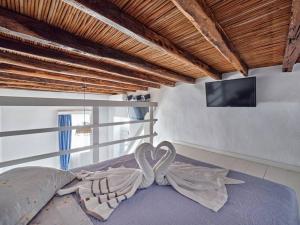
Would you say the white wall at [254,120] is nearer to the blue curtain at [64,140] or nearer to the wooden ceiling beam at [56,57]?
the wooden ceiling beam at [56,57]

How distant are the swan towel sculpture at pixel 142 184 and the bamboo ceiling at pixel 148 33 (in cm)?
105

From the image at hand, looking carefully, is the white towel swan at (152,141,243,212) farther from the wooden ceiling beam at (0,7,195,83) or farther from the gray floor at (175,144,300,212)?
the wooden ceiling beam at (0,7,195,83)

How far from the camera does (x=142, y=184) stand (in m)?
1.11

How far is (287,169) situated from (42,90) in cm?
572

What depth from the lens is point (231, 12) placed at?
1215 millimetres

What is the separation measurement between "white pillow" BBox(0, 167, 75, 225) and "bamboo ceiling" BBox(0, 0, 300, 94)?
1.09 meters

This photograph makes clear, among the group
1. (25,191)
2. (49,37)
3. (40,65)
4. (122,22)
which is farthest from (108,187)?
(40,65)

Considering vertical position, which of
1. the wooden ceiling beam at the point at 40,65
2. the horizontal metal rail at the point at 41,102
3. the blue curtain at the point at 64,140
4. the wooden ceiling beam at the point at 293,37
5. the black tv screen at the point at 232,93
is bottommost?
the blue curtain at the point at 64,140

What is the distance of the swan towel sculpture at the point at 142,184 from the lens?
91 centimetres

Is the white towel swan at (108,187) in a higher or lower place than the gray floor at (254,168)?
higher

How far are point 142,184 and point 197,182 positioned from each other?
415 mm

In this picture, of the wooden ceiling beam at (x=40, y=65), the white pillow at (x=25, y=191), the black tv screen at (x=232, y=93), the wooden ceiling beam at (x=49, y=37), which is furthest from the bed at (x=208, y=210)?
the wooden ceiling beam at (x=40, y=65)

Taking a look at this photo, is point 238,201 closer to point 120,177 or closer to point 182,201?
point 182,201

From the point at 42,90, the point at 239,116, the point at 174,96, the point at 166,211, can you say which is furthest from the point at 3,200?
the point at 42,90
